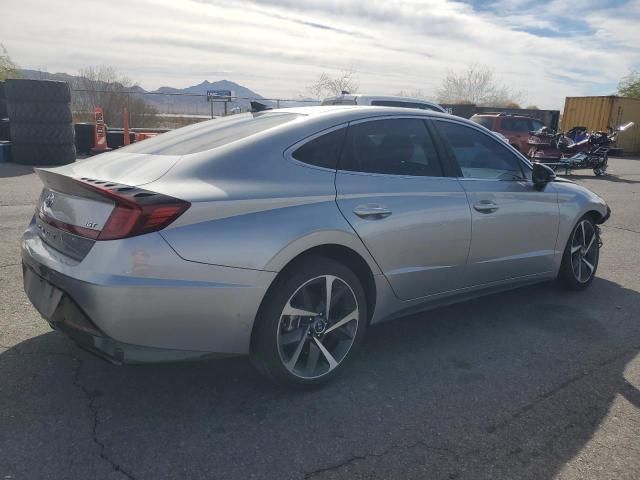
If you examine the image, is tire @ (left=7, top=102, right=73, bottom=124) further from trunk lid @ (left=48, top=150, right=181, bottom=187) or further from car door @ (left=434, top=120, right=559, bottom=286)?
car door @ (left=434, top=120, right=559, bottom=286)

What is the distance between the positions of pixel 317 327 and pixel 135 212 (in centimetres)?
122

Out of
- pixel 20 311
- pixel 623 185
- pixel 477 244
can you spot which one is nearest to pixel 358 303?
pixel 477 244

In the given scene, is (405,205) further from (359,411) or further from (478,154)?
(359,411)

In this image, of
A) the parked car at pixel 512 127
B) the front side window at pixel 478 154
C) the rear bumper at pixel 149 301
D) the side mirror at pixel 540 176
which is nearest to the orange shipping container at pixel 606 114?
the parked car at pixel 512 127

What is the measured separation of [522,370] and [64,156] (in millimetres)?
11411

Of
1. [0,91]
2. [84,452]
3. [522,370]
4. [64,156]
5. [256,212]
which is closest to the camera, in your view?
[84,452]

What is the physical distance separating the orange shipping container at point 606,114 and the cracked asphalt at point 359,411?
1028 inches

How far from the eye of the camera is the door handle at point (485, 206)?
12.8 ft

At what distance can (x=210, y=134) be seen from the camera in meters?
3.39

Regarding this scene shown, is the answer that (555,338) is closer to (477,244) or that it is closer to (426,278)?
(477,244)

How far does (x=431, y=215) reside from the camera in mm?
3574

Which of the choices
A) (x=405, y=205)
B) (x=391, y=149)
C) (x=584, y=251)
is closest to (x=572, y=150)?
(x=584, y=251)

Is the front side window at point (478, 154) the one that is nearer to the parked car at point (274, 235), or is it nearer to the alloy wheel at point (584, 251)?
the parked car at point (274, 235)

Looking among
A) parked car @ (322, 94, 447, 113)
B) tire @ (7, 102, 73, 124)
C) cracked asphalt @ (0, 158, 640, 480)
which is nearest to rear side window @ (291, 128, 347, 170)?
cracked asphalt @ (0, 158, 640, 480)
